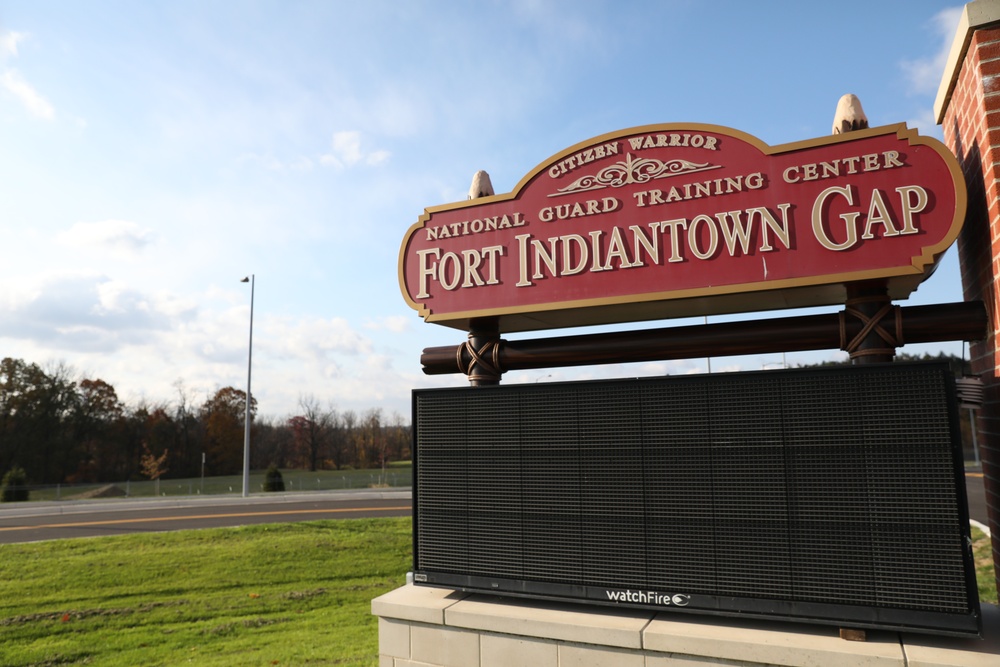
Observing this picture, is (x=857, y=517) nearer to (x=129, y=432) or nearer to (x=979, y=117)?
(x=979, y=117)

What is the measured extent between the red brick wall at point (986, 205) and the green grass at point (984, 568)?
5738mm

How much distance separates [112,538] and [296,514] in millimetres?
5903

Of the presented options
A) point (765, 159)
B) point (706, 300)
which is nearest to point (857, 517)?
point (706, 300)

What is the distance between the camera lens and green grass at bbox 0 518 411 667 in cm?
909

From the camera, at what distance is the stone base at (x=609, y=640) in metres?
3.56

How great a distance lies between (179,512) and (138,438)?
39.4 metres

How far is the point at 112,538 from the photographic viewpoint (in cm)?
1562

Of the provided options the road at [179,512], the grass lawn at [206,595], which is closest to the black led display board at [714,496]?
the grass lawn at [206,595]

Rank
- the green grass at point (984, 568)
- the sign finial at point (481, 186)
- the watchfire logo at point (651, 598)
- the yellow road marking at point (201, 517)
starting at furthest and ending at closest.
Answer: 1. the yellow road marking at point (201, 517)
2. the green grass at point (984, 568)
3. the sign finial at point (481, 186)
4. the watchfire logo at point (651, 598)

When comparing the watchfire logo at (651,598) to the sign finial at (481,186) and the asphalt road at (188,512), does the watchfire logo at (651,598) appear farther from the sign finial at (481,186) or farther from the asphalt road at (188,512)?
the asphalt road at (188,512)

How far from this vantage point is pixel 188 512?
22203mm

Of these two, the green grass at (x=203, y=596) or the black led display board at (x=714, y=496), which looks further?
the green grass at (x=203, y=596)

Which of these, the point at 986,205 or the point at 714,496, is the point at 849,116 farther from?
the point at 714,496

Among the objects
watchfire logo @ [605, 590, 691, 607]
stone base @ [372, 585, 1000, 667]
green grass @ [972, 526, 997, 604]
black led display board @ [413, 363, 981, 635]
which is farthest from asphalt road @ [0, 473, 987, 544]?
watchfire logo @ [605, 590, 691, 607]
